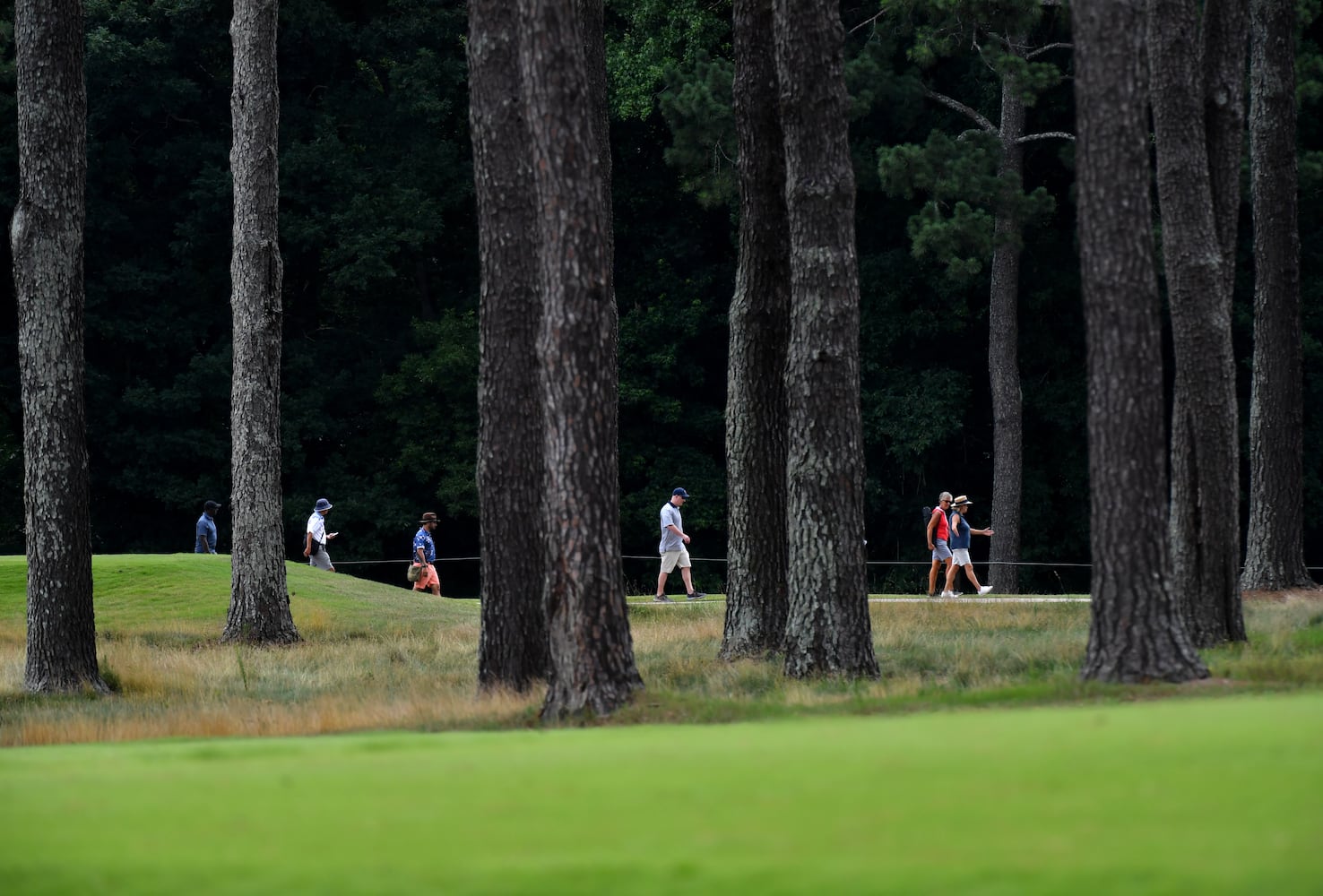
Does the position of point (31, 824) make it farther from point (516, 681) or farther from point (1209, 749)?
point (516, 681)

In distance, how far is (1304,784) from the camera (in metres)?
6.26

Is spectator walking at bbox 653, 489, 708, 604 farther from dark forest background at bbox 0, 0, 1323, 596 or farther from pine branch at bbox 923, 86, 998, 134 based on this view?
pine branch at bbox 923, 86, 998, 134

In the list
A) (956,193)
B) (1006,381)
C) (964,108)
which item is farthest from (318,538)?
(964,108)

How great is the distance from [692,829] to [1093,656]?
7.01 m

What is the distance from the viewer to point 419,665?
1920cm

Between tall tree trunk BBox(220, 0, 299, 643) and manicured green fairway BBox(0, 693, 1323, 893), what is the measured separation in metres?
14.8

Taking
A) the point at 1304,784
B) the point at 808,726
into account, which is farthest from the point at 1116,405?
the point at 1304,784

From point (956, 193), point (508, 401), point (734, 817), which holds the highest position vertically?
point (956, 193)

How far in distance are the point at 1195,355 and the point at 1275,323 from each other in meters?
10.9

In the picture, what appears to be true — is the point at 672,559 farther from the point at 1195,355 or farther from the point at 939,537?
the point at 1195,355

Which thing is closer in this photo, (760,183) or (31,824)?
(31,824)

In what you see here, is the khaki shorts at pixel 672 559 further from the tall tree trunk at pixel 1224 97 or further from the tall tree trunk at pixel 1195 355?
the tall tree trunk at pixel 1195 355

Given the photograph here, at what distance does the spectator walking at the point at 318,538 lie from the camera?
29844 mm

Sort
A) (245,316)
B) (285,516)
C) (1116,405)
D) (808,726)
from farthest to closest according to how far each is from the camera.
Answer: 1. (285,516)
2. (245,316)
3. (1116,405)
4. (808,726)
